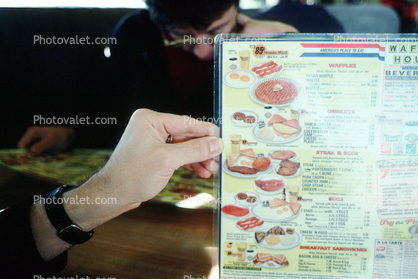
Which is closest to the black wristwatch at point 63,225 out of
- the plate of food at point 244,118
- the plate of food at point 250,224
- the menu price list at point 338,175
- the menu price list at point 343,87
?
the plate of food at point 250,224

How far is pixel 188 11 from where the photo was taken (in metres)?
1.16

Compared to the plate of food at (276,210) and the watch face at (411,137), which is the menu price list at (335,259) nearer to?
the plate of food at (276,210)

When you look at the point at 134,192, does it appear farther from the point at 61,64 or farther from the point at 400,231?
the point at 61,64

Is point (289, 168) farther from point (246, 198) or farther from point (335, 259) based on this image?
point (335, 259)

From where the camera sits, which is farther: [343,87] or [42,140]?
[42,140]

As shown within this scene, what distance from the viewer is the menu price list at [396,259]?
27.1 inches

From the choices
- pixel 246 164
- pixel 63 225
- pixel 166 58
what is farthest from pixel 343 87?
pixel 166 58

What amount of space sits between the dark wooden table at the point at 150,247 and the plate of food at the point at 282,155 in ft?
1.33

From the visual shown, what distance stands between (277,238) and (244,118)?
38 centimetres

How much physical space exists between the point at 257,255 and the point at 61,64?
1.42 metres

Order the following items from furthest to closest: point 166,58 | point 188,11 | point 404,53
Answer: point 166,58
point 188,11
point 404,53

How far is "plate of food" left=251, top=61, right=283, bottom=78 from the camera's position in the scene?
643 millimetres

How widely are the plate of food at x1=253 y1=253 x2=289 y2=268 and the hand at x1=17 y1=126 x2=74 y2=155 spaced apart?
1.26m

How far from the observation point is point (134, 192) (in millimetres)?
736
